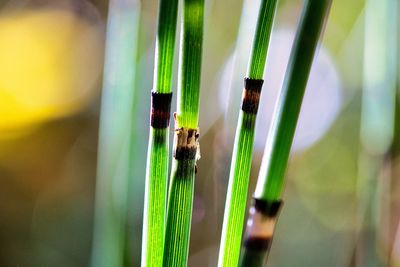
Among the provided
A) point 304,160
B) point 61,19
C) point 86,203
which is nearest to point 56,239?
point 86,203

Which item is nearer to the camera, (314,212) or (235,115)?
(235,115)

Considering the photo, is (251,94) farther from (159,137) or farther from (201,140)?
(201,140)

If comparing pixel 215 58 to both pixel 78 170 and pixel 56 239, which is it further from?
pixel 56 239

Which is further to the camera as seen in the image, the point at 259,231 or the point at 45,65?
the point at 45,65

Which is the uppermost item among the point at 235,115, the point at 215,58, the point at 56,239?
the point at 215,58

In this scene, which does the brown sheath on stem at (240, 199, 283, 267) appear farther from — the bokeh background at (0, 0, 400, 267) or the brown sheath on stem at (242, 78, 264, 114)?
the bokeh background at (0, 0, 400, 267)

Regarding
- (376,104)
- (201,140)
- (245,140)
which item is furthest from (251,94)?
(201,140)

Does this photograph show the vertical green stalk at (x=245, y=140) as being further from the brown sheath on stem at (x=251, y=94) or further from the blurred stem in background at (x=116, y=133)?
the blurred stem in background at (x=116, y=133)
